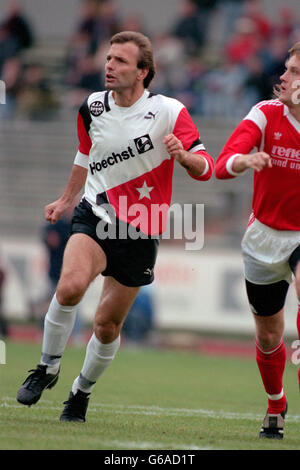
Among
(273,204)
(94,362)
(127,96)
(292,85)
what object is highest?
(292,85)

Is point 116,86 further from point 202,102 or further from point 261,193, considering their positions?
point 202,102

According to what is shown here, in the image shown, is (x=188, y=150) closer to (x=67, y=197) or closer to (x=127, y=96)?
(x=127, y=96)

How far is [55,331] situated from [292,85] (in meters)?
2.22

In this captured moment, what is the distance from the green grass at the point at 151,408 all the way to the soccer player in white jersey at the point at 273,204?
670 millimetres

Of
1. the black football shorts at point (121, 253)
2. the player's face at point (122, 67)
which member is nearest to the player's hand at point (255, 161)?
the black football shorts at point (121, 253)

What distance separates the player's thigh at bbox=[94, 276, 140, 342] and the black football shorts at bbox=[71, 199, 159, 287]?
5cm

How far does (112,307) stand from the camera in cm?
623

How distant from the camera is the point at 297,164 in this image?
590cm

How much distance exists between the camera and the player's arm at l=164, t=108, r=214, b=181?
230 inches

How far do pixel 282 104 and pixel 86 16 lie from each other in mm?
13758

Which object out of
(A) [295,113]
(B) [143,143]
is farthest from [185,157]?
(A) [295,113]

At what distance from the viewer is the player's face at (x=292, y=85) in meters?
5.85
